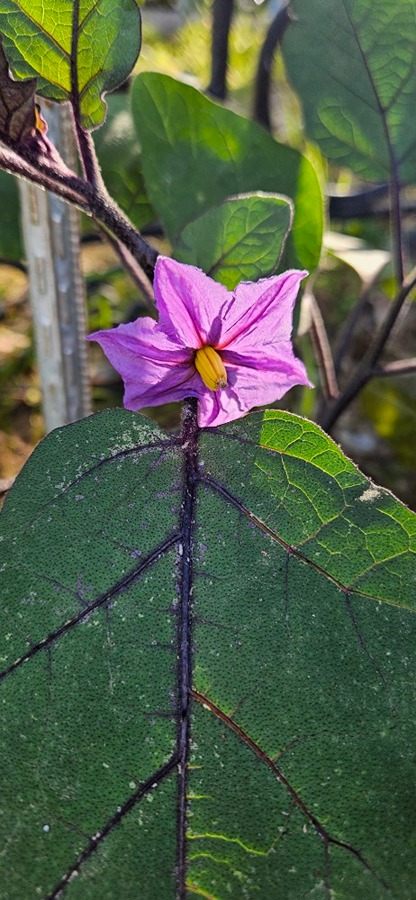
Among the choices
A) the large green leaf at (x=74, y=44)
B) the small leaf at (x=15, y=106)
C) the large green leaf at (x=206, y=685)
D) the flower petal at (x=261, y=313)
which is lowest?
the large green leaf at (x=206, y=685)

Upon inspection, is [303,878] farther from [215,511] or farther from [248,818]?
[215,511]

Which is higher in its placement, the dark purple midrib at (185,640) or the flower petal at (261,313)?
the flower petal at (261,313)

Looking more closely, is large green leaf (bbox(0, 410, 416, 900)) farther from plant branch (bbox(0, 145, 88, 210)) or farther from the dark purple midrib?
plant branch (bbox(0, 145, 88, 210))

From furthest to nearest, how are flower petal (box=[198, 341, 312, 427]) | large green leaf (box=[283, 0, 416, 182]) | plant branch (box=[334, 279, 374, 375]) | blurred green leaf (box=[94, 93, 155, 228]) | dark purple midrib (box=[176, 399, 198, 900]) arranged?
plant branch (box=[334, 279, 374, 375]) < blurred green leaf (box=[94, 93, 155, 228]) < large green leaf (box=[283, 0, 416, 182]) < flower petal (box=[198, 341, 312, 427]) < dark purple midrib (box=[176, 399, 198, 900])

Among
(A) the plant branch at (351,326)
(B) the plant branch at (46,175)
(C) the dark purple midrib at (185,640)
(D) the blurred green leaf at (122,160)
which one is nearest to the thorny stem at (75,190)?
(B) the plant branch at (46,175)

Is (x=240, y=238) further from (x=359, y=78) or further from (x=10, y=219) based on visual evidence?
(x=10, y=219)

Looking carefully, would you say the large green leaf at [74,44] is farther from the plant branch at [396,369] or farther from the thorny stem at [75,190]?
the plant branch at [396,369]

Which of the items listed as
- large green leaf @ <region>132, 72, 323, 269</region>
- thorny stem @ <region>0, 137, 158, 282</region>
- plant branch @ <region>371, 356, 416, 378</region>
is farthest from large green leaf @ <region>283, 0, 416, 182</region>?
thorny stem @ <region>0, 137, 158, 282</region>
